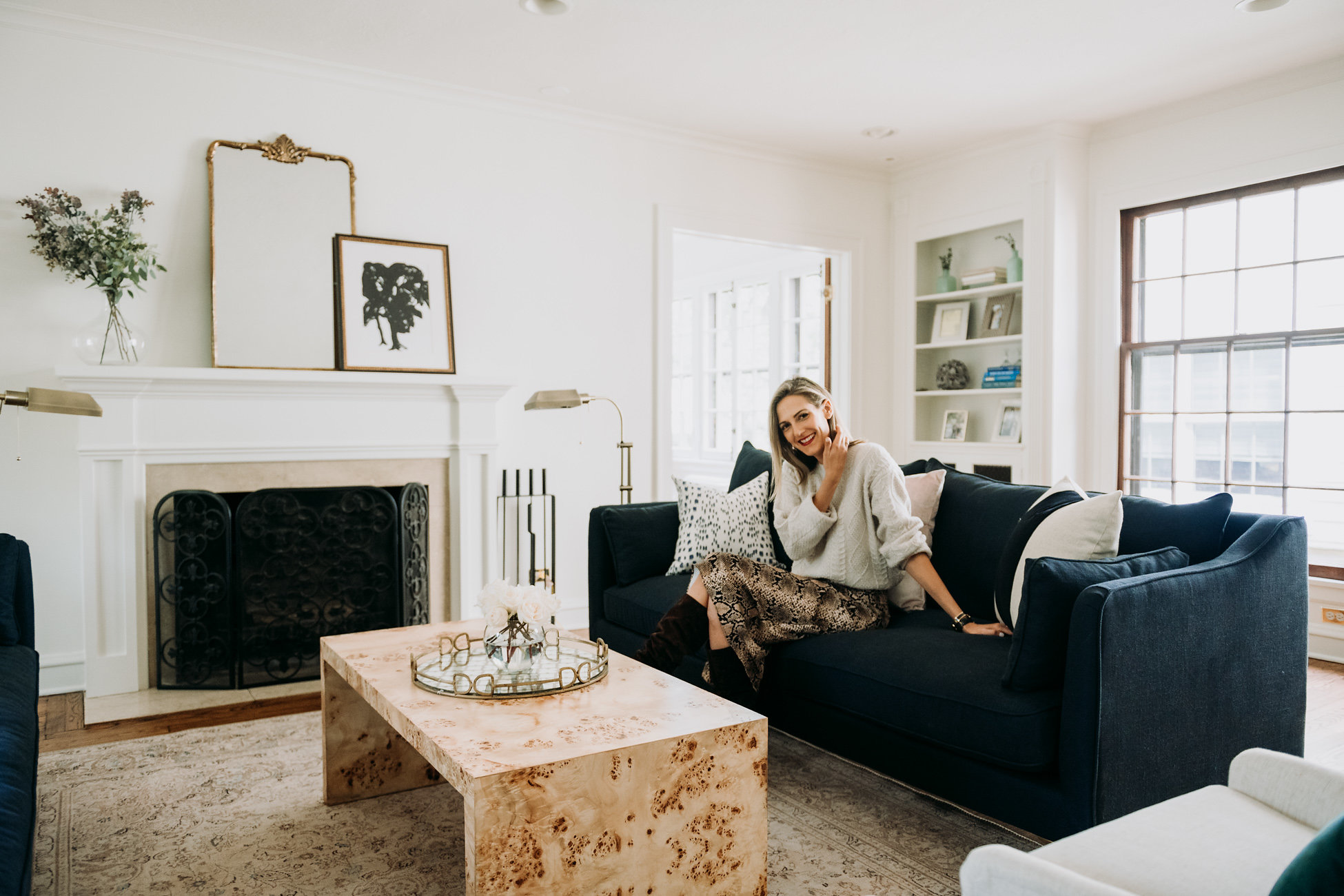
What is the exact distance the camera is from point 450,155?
4305 mm

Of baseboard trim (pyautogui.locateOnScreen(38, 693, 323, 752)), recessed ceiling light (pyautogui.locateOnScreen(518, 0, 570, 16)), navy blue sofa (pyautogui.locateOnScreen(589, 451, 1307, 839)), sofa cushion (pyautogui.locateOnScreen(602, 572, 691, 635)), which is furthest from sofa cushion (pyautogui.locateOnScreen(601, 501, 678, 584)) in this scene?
recessed ceiling light (pyautogui.locateOnScreen(518, 0, 570, 16))

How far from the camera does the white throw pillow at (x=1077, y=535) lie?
2.22m

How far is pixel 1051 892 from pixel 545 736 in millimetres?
972

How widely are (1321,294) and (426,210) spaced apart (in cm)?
406

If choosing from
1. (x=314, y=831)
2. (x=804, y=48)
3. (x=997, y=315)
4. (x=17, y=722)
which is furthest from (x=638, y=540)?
(x=997, y=315)

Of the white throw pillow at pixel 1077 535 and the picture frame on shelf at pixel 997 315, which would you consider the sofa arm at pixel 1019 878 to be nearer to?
the white throw pillow at pixel 1077 535

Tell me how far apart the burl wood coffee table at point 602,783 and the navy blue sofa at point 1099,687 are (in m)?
0.51

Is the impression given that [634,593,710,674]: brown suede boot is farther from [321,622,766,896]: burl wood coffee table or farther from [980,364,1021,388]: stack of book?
[980,364,1021,388]: stack of book

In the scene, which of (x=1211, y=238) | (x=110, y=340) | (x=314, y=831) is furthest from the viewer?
(x=1211, y=238)

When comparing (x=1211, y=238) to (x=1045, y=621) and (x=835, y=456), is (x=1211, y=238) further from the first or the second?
(x=1045, y=621)

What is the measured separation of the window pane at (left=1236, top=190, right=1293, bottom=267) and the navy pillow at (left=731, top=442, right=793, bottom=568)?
2.68 m

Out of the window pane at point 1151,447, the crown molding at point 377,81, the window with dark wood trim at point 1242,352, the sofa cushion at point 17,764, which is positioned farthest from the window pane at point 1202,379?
the sofa cushion at point 17,764

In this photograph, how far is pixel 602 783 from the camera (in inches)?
64.3

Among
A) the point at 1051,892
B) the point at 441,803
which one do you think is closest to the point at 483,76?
the point at 441,803
